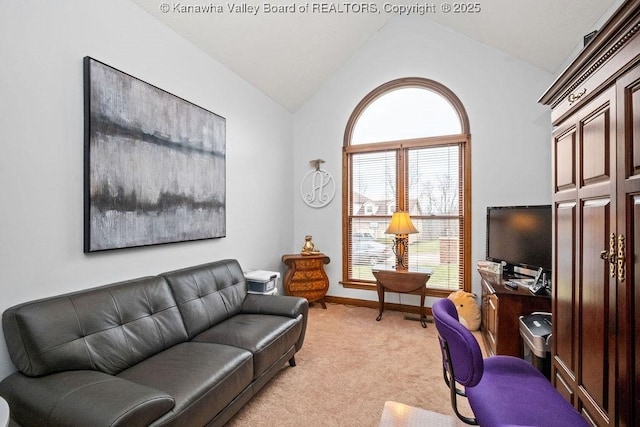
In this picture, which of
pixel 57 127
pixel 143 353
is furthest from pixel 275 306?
pixel 57 127

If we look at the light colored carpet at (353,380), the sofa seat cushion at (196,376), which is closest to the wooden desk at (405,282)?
the light colored carpet at (353,380)

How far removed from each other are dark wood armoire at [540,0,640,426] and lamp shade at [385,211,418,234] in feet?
7.24

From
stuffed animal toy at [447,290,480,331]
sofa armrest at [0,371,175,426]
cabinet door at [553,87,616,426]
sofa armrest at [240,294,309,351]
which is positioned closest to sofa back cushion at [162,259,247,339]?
sofa armrest at [240,294,309,351]

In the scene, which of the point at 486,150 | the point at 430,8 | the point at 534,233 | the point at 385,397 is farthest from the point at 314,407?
the point at 430,8

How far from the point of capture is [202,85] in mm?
2990

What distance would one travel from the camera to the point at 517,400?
1301mm

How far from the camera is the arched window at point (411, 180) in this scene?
3.92 meters

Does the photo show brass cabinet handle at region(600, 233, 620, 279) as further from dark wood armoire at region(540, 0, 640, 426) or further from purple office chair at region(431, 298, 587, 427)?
purple office chair at region(431, 298, 587, 427)

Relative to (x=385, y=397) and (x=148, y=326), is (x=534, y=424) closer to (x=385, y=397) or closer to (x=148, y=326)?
(x=385, y=397)

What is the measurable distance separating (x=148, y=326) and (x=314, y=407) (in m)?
1.24

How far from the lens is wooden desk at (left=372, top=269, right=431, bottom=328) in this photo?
363cm

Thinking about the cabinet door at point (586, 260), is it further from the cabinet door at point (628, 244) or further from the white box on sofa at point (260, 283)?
the white box on sofa at point (260, 283)

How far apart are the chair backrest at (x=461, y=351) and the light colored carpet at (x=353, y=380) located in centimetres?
89

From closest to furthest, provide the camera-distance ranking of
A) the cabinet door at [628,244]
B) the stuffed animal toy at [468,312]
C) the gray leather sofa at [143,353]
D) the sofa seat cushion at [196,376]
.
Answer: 1. the cabinet door at [628,244]
2. the gray leather sofa at [143,353]
3. the sofa seat cushion at [196,376]
4. the stuffed animal toy at [468,312]
